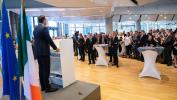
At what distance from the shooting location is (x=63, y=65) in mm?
4102

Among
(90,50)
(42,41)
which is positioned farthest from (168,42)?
(42,41)

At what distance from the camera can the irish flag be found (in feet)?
7.27

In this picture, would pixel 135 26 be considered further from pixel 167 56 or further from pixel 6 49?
pixel 6 49

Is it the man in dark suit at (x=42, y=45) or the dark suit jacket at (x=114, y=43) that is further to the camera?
the dark suit jacket at (x=114, y=43)

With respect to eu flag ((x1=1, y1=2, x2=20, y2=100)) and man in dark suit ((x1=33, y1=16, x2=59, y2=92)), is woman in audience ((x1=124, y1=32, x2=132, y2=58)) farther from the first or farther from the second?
eu flag ((x1=1, y1=2, x2=20, y2=100))

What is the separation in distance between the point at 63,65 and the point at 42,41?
690 mm

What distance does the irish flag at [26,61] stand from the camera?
2215 millimetres

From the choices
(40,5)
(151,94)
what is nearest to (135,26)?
(40,5)

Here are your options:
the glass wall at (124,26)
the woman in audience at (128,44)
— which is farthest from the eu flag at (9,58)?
the glass wall at (124,26)

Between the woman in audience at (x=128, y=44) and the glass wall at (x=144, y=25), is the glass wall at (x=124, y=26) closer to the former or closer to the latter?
the glass wall at (x=144, y=25)

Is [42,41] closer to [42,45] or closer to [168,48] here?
[42,45]

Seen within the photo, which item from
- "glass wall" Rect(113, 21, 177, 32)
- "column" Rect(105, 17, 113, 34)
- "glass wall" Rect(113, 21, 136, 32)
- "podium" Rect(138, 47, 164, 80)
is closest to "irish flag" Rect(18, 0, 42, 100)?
"podium" Rect(138, 47, 164, 80)

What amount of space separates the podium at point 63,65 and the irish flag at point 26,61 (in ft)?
5.68

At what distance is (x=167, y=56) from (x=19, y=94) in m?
6.69
